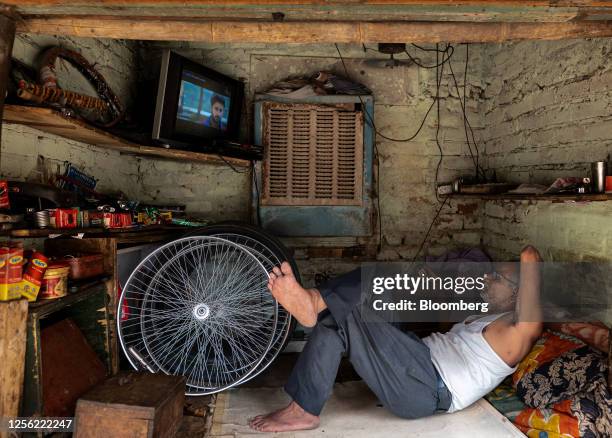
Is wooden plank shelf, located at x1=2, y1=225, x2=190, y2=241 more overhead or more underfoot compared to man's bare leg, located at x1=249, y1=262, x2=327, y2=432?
more overhead

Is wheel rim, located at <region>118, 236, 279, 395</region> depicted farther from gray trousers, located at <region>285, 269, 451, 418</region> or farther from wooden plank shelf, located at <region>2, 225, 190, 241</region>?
gray trousers, located at <region>285, 269, 451, 418</region>

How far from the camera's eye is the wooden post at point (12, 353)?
1.71 meters

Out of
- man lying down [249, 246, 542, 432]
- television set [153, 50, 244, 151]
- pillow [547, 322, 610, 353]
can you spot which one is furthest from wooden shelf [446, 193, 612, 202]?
television set [153, 50, 244, 151]

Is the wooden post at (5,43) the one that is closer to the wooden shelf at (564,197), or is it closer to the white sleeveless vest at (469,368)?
the white sleeveless vest at (469,368)

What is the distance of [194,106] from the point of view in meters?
3.11

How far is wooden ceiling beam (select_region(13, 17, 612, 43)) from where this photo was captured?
191 cm

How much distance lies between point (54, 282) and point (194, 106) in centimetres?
160

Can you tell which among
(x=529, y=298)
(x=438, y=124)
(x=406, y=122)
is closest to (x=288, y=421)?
(x=529, y=298)

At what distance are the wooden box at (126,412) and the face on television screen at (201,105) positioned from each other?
67.2 inches

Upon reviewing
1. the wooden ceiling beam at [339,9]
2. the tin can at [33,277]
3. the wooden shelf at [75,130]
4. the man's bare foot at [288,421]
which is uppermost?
the wooden ceiling beam at [339,9]

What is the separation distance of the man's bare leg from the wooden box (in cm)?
52

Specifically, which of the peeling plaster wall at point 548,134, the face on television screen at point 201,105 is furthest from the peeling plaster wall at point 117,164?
the peeling plaster wall at point 548,134

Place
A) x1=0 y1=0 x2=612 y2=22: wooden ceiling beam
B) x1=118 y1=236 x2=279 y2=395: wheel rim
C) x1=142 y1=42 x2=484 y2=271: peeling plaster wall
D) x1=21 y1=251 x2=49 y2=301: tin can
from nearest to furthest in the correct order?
x1=0 y1=0 x2=612 y2=22: wooden ceiling beam, x1=21 y1=251 x2=49 y2=301: tin can, x1=118 y1=236 x2=279 y2=395: wheel rim, x1=142 y1=42 x2=484 y2=271: peeling plaster wall

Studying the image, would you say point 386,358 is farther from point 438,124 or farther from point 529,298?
point 438,124
